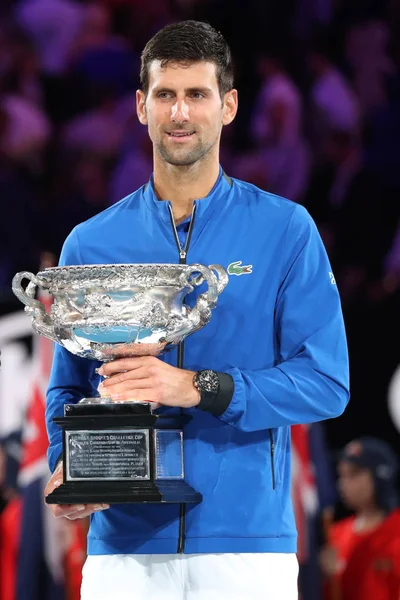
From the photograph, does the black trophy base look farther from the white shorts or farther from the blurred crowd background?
the blurred crowd background

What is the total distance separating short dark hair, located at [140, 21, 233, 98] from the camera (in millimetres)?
2439

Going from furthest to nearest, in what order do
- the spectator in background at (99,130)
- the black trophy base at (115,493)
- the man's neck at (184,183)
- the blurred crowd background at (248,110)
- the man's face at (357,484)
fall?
the spectator in background at (99,130) → the blurred crowd background at (248,110) → the man's face at (357,484) → the man's neck at (184,183) → the black trophy base at (115,493)

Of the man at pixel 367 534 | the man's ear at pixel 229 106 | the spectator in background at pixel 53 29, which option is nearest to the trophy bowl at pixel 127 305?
the man's ear at pixel 229 106

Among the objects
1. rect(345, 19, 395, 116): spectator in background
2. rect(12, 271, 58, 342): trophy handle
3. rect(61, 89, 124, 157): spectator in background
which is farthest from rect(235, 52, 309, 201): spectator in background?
rect(12, 271, 58, 342): trophy handle

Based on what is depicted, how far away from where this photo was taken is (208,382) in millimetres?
2229

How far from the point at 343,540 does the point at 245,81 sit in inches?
102

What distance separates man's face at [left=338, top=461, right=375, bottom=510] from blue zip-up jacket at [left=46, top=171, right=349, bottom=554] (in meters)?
3.22

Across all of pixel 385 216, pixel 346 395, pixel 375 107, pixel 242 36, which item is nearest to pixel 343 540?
pixel 385 216

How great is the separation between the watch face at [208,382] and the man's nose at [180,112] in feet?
1.90

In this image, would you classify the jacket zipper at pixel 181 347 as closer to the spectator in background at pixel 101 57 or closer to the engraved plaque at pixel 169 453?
the engraved plaque at pixel 169 453

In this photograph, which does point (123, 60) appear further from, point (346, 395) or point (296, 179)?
point (346, 395)

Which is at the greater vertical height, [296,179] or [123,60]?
[123,60]

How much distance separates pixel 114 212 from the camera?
2596mm

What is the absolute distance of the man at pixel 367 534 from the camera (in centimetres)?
529
